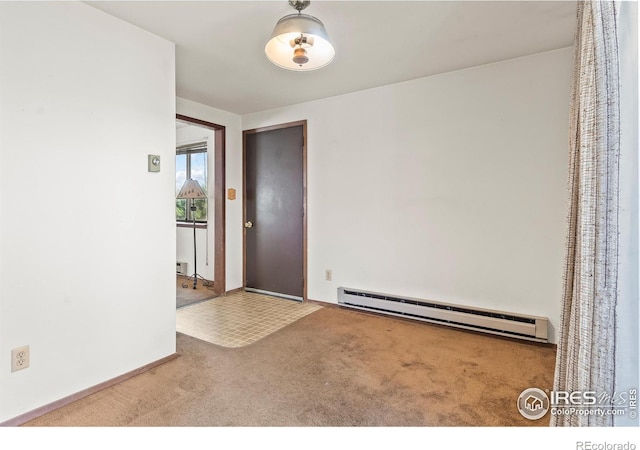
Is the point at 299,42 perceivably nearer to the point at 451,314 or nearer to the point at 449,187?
the point at 449,187

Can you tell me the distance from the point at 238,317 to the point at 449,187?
240 cm

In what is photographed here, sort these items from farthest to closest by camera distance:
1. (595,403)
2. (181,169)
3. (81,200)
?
(181,169), (81,200), (595,403)

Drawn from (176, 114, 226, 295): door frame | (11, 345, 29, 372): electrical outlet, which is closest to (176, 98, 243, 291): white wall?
(176, 114, 226, 295): door frame

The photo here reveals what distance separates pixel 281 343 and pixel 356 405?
1.00 metres

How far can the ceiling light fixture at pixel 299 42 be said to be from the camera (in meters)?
1.75

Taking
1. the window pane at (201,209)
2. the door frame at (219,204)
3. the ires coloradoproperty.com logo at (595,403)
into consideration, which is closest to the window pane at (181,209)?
the window pane at (201,209)

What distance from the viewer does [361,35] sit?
2268mm

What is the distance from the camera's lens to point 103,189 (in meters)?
2.02

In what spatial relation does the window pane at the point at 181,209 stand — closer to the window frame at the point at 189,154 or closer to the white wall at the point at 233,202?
the window frame at the point at 189,154

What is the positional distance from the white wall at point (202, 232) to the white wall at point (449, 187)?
1436 millimetres

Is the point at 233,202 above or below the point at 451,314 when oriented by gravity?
above

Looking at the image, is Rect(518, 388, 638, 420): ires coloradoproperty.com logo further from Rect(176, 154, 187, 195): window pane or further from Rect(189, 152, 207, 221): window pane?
Rect(176, 154, 187, 195): window pane

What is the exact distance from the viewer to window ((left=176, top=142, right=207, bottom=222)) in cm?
480

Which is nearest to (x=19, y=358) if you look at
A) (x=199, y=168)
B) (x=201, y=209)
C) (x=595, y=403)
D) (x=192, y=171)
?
(x=595, y=403)
